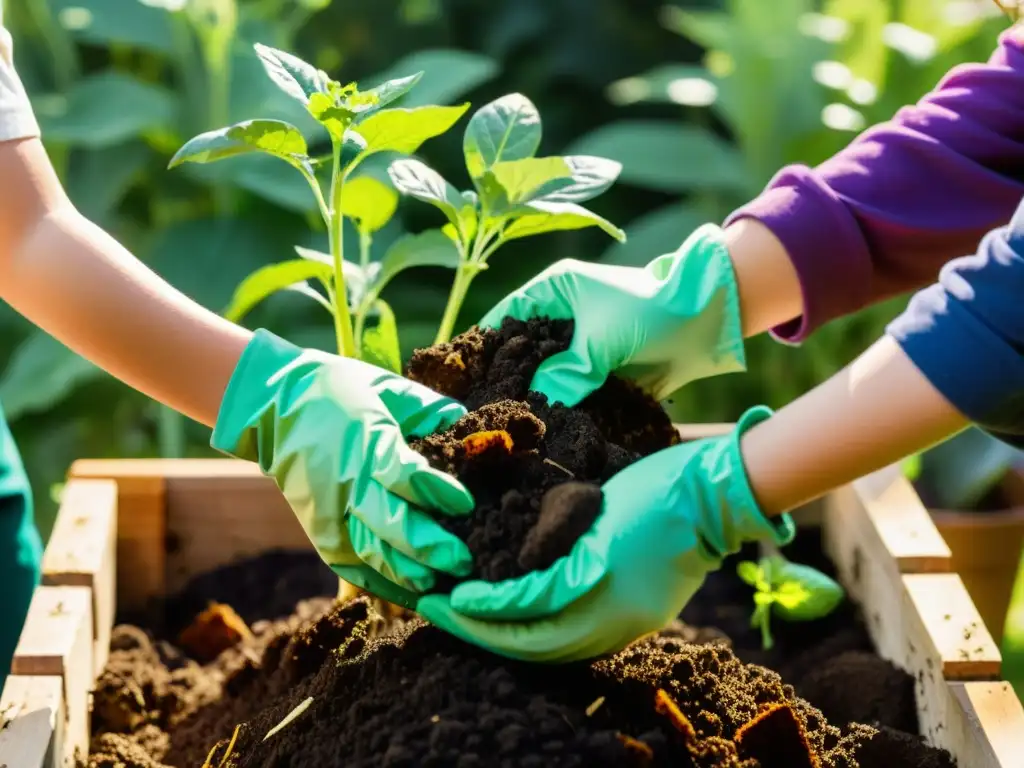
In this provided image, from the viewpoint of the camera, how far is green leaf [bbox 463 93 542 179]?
1.13 metres

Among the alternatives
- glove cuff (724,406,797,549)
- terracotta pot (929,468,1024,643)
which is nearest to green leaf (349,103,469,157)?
glove cuff (724,406,797,549)

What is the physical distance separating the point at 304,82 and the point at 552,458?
1.25 ft

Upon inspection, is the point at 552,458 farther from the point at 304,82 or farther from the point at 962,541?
the point at 962,541

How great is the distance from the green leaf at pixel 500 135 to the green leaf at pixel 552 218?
0.06m

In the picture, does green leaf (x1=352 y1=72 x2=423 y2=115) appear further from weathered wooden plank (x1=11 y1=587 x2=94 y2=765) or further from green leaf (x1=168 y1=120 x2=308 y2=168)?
weathered wooden plank (x1=11 y1=587 x2=94 y2=765)

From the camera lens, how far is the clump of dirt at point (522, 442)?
90cm

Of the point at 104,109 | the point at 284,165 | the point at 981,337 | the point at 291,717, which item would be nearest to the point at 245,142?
the point at 291,717

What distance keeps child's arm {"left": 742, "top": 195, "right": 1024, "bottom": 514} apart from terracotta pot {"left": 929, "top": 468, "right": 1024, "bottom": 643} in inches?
33.5

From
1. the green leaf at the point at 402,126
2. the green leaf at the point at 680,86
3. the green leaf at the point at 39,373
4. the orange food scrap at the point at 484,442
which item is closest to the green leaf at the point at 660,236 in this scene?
the green leaf at the point at 680,86

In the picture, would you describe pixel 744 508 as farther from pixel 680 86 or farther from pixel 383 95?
pixel 680 86

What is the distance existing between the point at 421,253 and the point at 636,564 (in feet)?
1.43

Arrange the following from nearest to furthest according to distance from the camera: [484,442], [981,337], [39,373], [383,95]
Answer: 1. [981,337]
2. [484,442]
3. [383,95]
4. [39,373]

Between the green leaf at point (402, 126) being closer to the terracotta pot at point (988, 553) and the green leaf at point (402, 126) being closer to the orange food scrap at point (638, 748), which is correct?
the orange food scrap at point (638, 748)

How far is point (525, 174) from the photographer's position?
1091mm
